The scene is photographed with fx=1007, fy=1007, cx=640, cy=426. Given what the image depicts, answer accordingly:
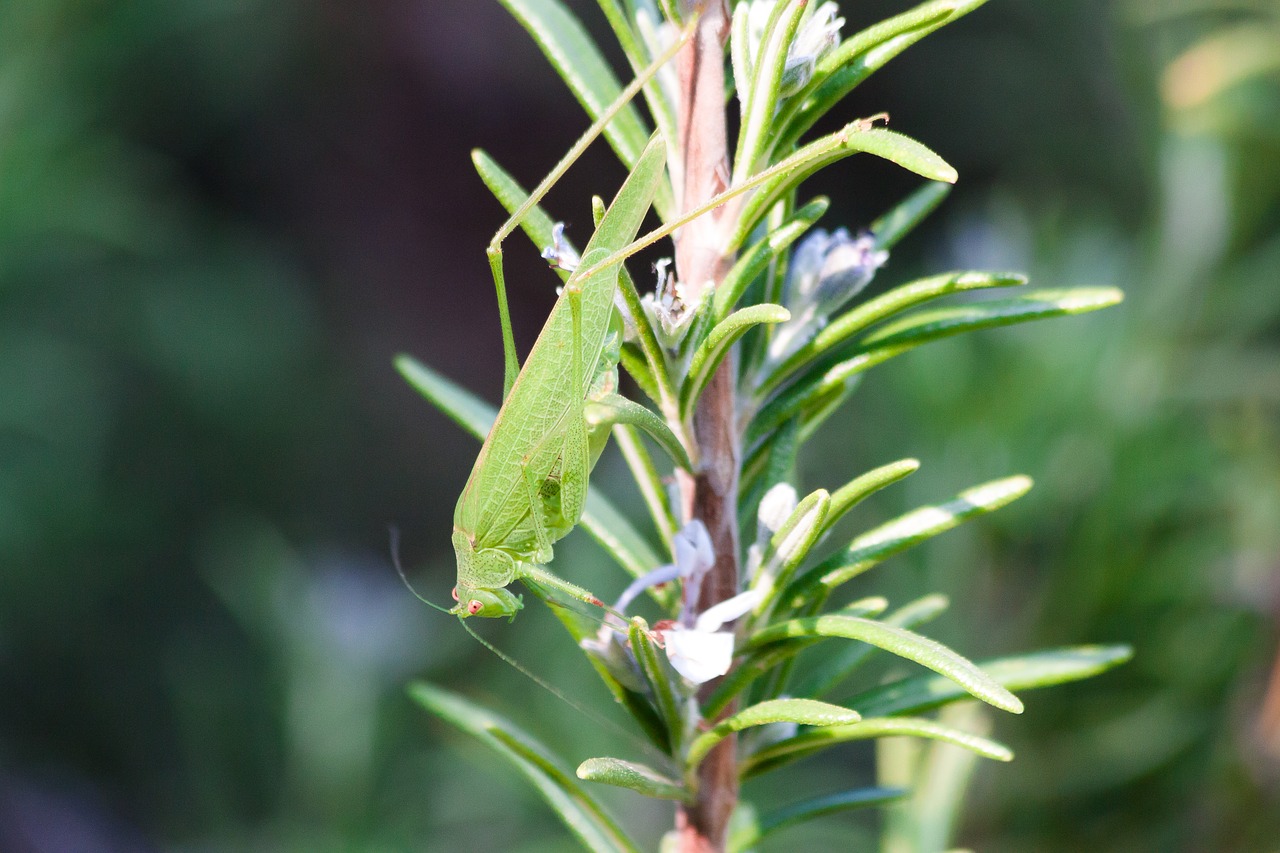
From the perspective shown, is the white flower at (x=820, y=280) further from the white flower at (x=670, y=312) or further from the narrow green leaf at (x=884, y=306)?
the white flower at (x=670, y=312)

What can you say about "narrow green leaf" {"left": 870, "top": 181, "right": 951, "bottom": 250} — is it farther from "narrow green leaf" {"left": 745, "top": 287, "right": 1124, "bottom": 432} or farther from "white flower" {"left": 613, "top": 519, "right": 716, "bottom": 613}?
"white flower" {"left": 613, "top": 519, "right": 716, "bottom": 613}

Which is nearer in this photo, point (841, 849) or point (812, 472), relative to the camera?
point (841, 849)

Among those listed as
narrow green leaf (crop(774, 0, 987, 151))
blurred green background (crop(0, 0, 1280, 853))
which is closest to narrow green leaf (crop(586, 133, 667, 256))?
narrow green leaf (crop(774, 0, 987, 151))

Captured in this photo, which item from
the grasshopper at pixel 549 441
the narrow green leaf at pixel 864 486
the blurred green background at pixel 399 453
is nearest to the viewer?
the narrow green leaf at pixel 864 486

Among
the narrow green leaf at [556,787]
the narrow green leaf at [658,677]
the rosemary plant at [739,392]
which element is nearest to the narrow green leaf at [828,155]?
the rosemary plant at [739,392]

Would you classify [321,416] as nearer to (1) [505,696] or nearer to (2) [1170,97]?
(1) [505,696]

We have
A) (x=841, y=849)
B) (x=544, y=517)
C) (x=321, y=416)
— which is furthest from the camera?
(x=321, y=416)

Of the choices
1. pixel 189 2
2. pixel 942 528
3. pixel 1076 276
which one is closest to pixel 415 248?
pixel 189 2
